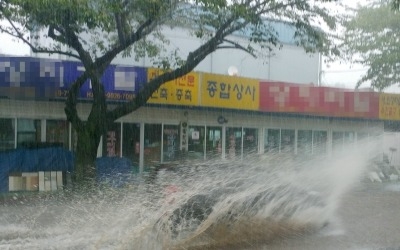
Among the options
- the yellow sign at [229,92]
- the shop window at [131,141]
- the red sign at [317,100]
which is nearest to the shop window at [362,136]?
the red sign at [317,100]

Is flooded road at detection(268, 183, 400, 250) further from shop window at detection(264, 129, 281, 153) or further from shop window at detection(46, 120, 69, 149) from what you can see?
shop window at detection(46, 120, 69, 149)

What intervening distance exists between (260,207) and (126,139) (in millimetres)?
10746

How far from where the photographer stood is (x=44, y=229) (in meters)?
11.4

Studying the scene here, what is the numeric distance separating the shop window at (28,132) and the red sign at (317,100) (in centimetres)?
843

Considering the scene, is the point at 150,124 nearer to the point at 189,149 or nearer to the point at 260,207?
the point at 189,149

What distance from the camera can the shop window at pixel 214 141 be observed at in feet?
76.5

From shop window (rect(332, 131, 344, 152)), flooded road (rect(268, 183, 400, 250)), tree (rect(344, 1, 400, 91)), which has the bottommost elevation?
flooded road (rect(268, 183, 400, 250))

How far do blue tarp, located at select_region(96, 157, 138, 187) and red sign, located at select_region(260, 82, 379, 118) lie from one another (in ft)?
19.5

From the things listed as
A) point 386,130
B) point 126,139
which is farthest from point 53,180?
point 386,130

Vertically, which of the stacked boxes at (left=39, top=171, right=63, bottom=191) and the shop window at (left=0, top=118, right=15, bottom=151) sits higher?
the shop window at (left=0, top=118, right=15, bottom=151)

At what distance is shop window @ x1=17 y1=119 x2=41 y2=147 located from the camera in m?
18.0

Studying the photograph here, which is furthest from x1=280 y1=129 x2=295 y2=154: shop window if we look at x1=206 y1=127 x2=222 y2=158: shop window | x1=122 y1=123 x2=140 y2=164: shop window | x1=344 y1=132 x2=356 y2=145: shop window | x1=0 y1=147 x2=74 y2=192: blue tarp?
x1=0 y1=147 x2=74 y2=192: blue tarp

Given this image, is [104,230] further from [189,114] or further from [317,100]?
[317,100]

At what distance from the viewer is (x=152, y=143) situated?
21.5 meters
